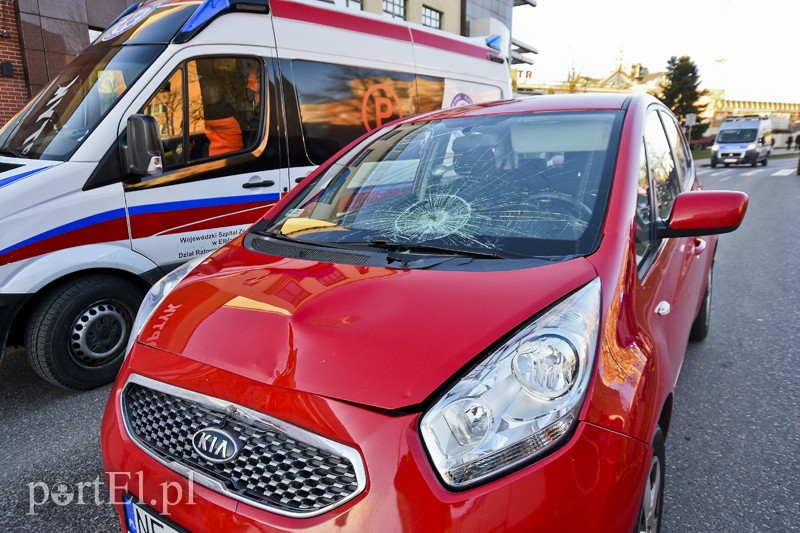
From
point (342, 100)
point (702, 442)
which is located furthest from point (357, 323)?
point (342, 100)

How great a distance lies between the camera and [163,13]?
12.9 feet

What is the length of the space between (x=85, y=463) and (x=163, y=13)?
3.04 metres

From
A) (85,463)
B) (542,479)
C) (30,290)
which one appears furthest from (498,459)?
(30,290)

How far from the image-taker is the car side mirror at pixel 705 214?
1871 mm

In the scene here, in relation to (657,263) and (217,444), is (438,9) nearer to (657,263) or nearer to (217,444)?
(657,263)

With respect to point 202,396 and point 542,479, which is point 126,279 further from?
point 542,479

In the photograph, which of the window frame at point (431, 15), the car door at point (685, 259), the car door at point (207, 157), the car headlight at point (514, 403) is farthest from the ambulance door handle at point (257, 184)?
the window frame at point (431, 15)

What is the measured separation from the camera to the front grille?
3.91 feet

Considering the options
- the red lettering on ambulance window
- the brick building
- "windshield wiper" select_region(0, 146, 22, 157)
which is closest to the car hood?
"windshield wiper" select_region(0, 146, 22, 157)

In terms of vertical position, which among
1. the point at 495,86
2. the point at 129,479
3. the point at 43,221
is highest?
the point at 495,86

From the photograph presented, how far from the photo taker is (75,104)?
11.9 feet

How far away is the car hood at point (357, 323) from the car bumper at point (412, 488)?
0.05 metres

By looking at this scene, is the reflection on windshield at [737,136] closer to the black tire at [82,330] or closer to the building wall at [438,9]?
the building wall at [438,9]

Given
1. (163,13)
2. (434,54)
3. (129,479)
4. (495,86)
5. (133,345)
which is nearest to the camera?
(129,479)
